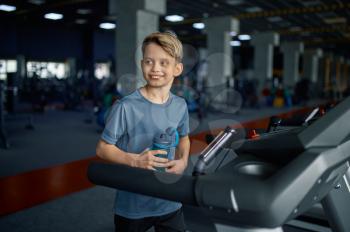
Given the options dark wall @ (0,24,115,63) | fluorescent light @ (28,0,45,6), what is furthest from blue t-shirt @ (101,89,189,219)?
dark wall @ (0,24,115,63)

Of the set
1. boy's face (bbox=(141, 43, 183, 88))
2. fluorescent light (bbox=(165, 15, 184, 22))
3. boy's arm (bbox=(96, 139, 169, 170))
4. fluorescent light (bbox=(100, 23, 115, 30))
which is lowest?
boy's arm (bbox=(96, 139, 169, 170))

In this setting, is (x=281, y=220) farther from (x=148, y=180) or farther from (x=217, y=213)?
(x=148, y=180)

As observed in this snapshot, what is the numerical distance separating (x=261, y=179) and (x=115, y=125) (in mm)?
657

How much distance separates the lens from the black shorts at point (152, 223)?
1.32 m

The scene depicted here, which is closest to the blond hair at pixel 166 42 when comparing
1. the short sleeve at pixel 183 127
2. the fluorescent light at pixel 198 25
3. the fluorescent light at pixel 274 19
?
the short sleeve at pixel 183 127

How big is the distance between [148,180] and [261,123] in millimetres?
8757

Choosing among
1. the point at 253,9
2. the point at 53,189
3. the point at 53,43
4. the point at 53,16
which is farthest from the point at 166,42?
the point at 53,43

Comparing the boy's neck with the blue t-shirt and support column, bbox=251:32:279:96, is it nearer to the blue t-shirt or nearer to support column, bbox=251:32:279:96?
the blue t-shirt

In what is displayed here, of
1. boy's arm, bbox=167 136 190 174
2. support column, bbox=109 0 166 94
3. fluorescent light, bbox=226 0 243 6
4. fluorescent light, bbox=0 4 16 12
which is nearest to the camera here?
boy's arm, bbox=167 136 190 174

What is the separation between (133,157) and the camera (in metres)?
1.07

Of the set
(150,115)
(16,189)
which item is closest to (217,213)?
(150,115)

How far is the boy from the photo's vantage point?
46.3 inches

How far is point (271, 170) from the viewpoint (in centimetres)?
81

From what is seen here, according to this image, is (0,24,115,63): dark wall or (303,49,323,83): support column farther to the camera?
(303,49,323,83): support column
